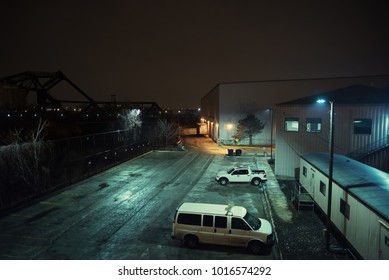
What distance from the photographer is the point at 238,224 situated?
12.1 metres

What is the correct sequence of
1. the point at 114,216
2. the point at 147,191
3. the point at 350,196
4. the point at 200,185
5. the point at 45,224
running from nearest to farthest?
the point at 350,196 → the point at 45,224 → the point at 114,216 → the point at 147,191 → the point at 200,185

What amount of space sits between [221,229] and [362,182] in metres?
6.84

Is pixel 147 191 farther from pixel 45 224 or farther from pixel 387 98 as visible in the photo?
pixel 387 98

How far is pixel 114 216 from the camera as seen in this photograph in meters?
16.1

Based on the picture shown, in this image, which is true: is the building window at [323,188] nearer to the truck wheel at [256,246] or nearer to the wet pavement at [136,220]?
the wet pavement at [136,220]

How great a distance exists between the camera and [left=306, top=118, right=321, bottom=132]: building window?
80.4ft

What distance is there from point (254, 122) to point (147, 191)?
30849 millimetres

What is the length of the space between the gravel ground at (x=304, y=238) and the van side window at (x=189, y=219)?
3697 mm

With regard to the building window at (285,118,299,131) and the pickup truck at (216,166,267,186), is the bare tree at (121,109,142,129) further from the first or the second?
the building window at (285,118,299,131)

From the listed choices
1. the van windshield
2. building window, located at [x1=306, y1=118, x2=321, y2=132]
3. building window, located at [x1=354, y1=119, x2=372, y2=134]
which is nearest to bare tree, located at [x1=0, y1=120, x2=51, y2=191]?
the van windshield

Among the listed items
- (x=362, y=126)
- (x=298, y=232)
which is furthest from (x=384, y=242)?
(x=362, y=126)

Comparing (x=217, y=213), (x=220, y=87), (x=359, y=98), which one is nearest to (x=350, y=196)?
(x=217, y=213)

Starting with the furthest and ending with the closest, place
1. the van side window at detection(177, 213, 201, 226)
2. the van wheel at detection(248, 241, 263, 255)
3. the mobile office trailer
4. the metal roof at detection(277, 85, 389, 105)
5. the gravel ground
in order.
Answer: the metal roof at detection(277, 85, 389, 105) → the van side window at detection(177, 213, 201, 226) → the van wheel at detection(248, 241, 263, 255) → the gravel ground → the mobile office trailer

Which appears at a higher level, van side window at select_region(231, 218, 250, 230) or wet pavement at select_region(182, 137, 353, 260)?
van side window at select_region(231, 218, 250, 230)
